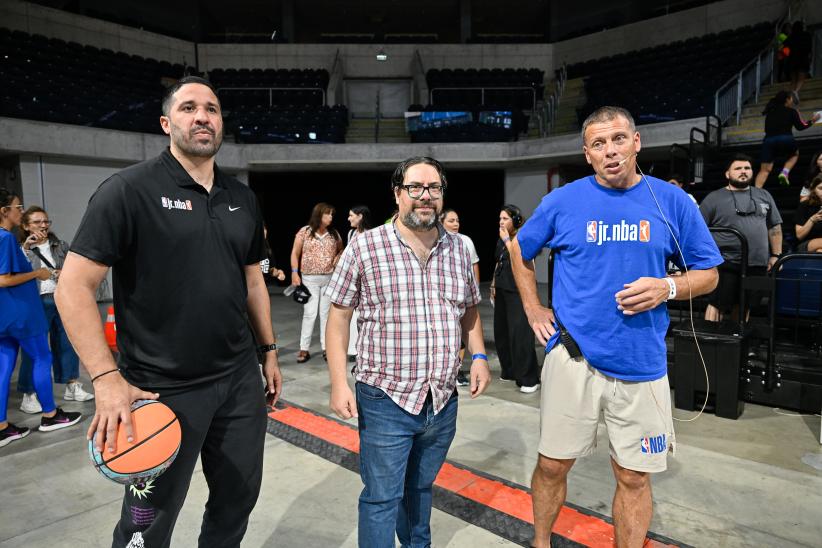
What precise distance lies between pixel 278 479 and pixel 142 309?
1849 mm

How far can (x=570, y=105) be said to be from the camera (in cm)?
1619

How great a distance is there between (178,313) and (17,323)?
2.99 meters

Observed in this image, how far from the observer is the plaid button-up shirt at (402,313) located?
203cm

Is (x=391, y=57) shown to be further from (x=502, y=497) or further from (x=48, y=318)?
(x=502, y=497)

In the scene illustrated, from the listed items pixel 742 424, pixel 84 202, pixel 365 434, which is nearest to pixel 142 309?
pixel 365 434

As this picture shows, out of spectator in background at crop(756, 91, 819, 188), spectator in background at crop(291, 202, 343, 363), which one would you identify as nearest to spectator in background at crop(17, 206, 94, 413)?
spectator in background at crop(291, 202, 343, 363)

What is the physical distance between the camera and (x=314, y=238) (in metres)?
6.14

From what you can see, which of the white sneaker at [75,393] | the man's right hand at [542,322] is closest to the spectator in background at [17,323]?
the white sneaker at [75,393]

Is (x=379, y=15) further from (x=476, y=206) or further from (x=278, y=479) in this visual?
(x=278, y=479)

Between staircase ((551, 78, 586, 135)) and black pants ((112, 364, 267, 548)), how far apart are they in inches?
580

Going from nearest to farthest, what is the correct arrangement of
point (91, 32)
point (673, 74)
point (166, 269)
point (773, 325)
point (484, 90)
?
point (166, 269) → point (773, 325) → point (673, 74) → point (91, 32) → point (484, 90)

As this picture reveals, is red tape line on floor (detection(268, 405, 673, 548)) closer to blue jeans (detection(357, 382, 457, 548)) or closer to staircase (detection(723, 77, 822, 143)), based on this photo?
blue jeans (detection(357, 382, 457, 548))

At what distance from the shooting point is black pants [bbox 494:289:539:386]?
4996mm

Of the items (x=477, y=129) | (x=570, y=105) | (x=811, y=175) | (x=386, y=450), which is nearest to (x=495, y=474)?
(x=386, y=450)
